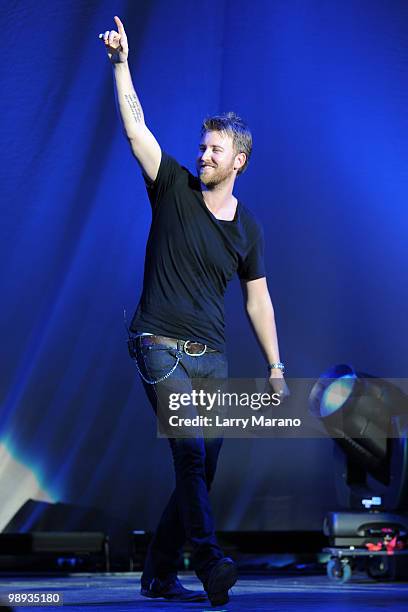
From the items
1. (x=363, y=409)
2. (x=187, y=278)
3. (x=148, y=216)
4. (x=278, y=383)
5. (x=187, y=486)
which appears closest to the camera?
(x=187, y=486)

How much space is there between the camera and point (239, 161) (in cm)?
245

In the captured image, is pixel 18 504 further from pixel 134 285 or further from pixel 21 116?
pixel 21 116

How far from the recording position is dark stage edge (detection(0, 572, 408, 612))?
2277mm

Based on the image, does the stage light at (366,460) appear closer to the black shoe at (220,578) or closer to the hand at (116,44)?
the black shoe at (220,578)

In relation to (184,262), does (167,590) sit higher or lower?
lower

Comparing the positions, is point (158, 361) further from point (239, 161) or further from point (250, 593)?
point (250, 593)

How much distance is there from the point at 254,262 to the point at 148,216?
1.74 metres

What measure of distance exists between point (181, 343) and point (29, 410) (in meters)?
1.92

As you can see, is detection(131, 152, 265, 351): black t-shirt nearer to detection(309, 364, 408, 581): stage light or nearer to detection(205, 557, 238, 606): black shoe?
detection(205, 557, 238, 606): black shoe

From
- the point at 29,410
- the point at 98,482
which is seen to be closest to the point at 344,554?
the point at 98,482

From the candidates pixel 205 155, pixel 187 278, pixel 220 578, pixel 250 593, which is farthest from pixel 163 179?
pixel 250 593

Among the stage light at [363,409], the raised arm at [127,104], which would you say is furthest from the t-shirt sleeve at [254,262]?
the stage light at [363,409]

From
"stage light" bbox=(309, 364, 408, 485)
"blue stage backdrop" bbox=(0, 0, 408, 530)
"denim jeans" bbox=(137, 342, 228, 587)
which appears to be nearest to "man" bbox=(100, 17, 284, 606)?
"denim jeans" bbox=(137, 342, 228, 587)

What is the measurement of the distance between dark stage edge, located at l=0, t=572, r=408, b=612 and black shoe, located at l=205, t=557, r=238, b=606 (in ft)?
0.23
